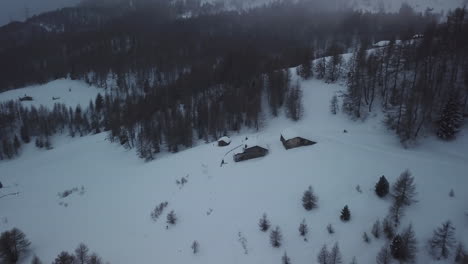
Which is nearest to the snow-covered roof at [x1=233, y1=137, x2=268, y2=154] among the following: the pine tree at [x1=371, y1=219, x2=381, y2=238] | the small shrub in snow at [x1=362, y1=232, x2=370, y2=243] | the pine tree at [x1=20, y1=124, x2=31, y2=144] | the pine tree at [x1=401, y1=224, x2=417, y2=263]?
the small shrub in snow at [x1=362, y1=232, x2=370, y2=243]

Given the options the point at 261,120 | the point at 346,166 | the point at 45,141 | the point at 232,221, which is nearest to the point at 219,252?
the point at 232,221

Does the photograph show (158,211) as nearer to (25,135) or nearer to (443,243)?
(443,243)

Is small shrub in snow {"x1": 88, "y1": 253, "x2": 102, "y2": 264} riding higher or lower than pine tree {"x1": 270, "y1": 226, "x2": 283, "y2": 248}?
lower

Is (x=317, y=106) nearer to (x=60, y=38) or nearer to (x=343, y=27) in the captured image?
(x=343, y=27)

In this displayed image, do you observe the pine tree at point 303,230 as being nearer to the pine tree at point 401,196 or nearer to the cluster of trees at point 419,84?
the pine tree at point 401,196

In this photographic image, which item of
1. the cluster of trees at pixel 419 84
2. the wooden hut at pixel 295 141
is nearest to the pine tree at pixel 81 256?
the wooden hut at pixel 295 141

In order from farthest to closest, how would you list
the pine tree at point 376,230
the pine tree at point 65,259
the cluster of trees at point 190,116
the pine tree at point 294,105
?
the cluster of trees at point 190,116 → the pine tree at point 294,105 → the pine tree at point 65,259 → the pine tree at point 376,230

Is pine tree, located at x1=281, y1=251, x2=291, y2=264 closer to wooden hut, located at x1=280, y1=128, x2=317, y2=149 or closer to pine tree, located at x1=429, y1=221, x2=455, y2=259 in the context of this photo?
pine tree, located at x1=429, y1=221, x2=455, y2=259
